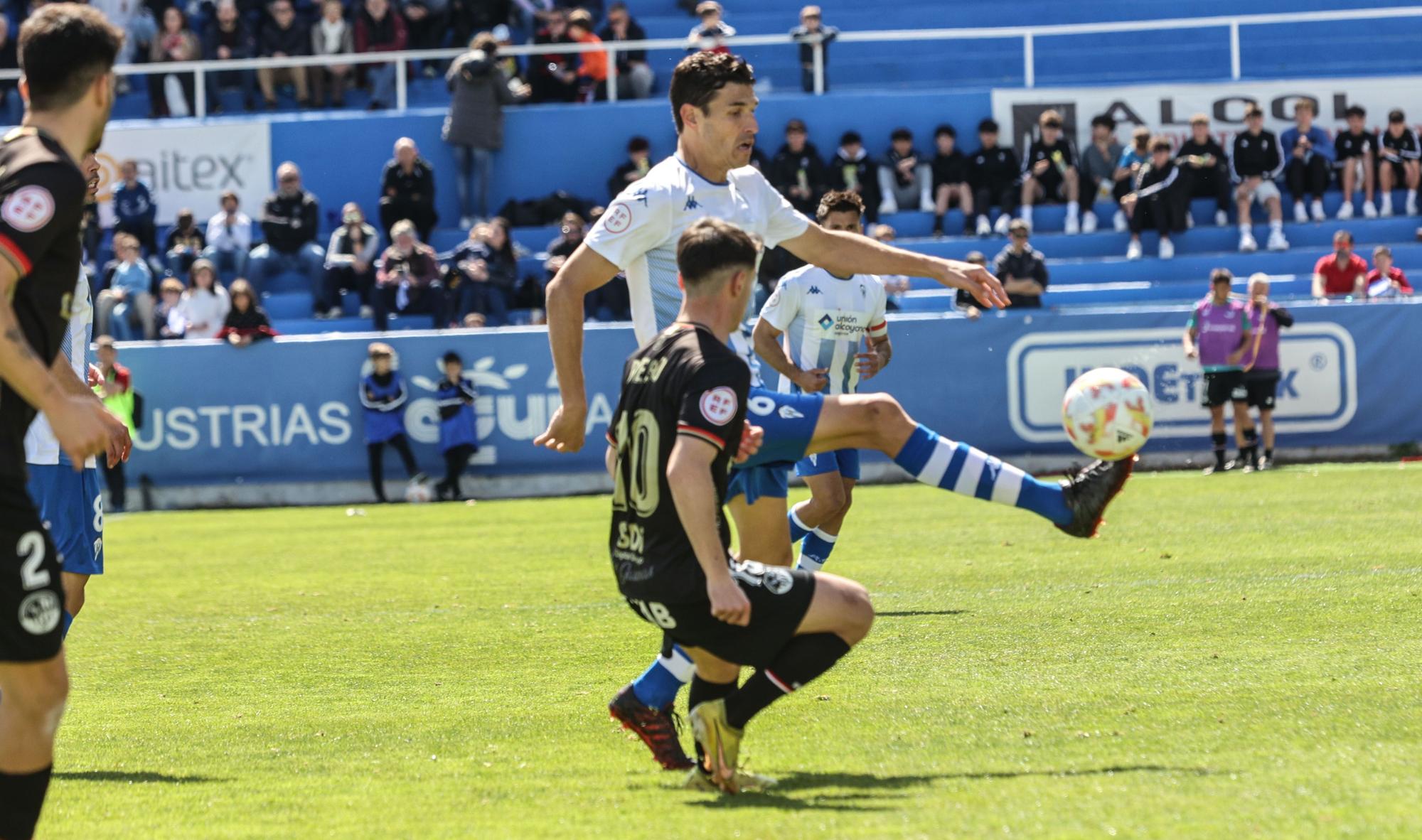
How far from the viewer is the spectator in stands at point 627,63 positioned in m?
26.0

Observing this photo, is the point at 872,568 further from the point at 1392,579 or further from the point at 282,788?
the point at 282,788

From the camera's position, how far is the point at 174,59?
2658 cm

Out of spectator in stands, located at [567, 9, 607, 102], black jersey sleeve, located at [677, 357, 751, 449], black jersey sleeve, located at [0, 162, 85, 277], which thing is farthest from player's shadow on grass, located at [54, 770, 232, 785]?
spectator in stands, located at [567, 9, 607, 102]

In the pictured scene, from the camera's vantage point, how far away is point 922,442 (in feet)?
19.2

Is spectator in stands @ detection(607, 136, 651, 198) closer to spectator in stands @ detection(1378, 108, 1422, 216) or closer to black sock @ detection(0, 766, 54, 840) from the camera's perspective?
spectator in stands @ detection(1378, 108, 1422, 216)

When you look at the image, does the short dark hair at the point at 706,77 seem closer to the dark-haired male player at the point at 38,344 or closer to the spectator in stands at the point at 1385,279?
the dark-haired male player at the point at 38,344

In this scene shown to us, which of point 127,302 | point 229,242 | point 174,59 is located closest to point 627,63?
point 229,242

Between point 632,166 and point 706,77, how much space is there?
59.9 feet

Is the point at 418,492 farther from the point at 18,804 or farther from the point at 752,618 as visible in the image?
the point at 18,804

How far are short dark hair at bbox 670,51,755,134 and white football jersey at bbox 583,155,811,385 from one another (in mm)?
242

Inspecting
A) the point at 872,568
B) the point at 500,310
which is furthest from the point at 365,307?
the point at 872,568

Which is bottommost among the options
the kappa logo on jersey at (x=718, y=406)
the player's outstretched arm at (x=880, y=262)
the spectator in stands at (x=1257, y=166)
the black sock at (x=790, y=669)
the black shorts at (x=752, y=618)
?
the black sock at (x=790, y=669)

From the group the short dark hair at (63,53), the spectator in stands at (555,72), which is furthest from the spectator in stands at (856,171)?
the short dark hair at (63,53)

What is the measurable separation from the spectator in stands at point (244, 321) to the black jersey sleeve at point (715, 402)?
54.8 feet
